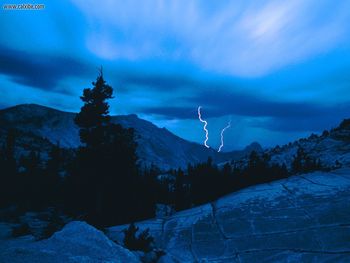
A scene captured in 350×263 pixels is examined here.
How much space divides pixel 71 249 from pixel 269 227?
6.90 m

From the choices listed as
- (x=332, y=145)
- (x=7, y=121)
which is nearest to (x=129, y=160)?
(x=332, y=145)

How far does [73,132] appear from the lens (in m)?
86.0

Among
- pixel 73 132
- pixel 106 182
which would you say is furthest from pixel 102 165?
pixel 73 132

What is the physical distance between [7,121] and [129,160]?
78907mm

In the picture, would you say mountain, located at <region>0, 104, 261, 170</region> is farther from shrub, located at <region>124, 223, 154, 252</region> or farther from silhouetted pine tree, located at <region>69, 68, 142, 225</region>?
shrub, located at <region>124, 223, 154, 252</region>

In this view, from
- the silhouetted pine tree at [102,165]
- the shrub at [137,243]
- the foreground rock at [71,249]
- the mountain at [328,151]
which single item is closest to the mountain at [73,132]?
the mountain at [328,151]

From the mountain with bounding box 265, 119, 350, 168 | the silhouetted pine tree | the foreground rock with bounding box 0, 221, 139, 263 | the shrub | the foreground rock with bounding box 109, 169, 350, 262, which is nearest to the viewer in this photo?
the foreground rock with bounding box 0, 221, 139, 263

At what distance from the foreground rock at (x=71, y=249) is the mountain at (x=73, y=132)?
51.3m

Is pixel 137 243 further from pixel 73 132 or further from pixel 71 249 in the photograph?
pixel 73 132

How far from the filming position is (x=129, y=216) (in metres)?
15.2

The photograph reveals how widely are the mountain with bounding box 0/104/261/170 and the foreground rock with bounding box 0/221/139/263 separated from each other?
168 ft

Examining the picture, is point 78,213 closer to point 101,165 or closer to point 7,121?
point 101,165

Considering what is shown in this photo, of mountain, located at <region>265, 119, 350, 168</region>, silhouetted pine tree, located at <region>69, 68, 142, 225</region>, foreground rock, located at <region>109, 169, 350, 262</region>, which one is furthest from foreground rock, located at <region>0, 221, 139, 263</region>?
mountain, located at <region>265, 119, 350, 168</region>

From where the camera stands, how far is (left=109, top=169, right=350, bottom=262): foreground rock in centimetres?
828
